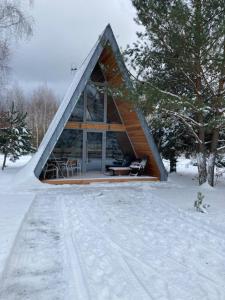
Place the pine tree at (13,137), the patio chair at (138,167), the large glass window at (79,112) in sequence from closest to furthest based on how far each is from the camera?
the patio chair at (138,167)
the large glass window at (79,112)
the pine tree at (13,137)

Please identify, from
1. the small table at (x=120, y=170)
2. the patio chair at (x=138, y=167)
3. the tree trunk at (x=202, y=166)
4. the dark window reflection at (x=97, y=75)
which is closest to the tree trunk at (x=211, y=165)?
the tree trunk at (x=202, y=166)

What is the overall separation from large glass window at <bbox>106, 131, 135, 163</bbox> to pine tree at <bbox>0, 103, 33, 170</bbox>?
5137mm

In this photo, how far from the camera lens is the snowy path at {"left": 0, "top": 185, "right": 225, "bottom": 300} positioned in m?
3.04

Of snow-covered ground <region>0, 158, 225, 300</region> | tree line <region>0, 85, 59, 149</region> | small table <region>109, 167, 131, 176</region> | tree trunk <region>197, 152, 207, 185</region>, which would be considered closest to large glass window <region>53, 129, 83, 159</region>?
small table <region>109, 167, 131, 176</region>

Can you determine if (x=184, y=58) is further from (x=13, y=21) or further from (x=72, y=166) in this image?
(x=72, y=166)

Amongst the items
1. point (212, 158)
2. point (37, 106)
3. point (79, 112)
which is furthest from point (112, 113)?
point (37, 106)

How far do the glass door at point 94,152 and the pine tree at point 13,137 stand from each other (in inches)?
178

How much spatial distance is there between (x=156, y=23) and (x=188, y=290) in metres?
7.62

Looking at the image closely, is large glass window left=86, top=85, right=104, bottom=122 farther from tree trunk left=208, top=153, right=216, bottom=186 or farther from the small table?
tree trunk left=208, top=153, right=216, bottom=186

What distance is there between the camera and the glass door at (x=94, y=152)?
1170cm

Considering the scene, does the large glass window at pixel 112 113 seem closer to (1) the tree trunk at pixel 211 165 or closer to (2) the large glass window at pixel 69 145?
(2) the large glass window at pixel 69 145

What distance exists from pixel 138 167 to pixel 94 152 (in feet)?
6.21

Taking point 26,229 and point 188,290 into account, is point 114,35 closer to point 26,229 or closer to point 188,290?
point 26,229

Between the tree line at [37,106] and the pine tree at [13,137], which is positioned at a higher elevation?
the tree line at [37,106]
